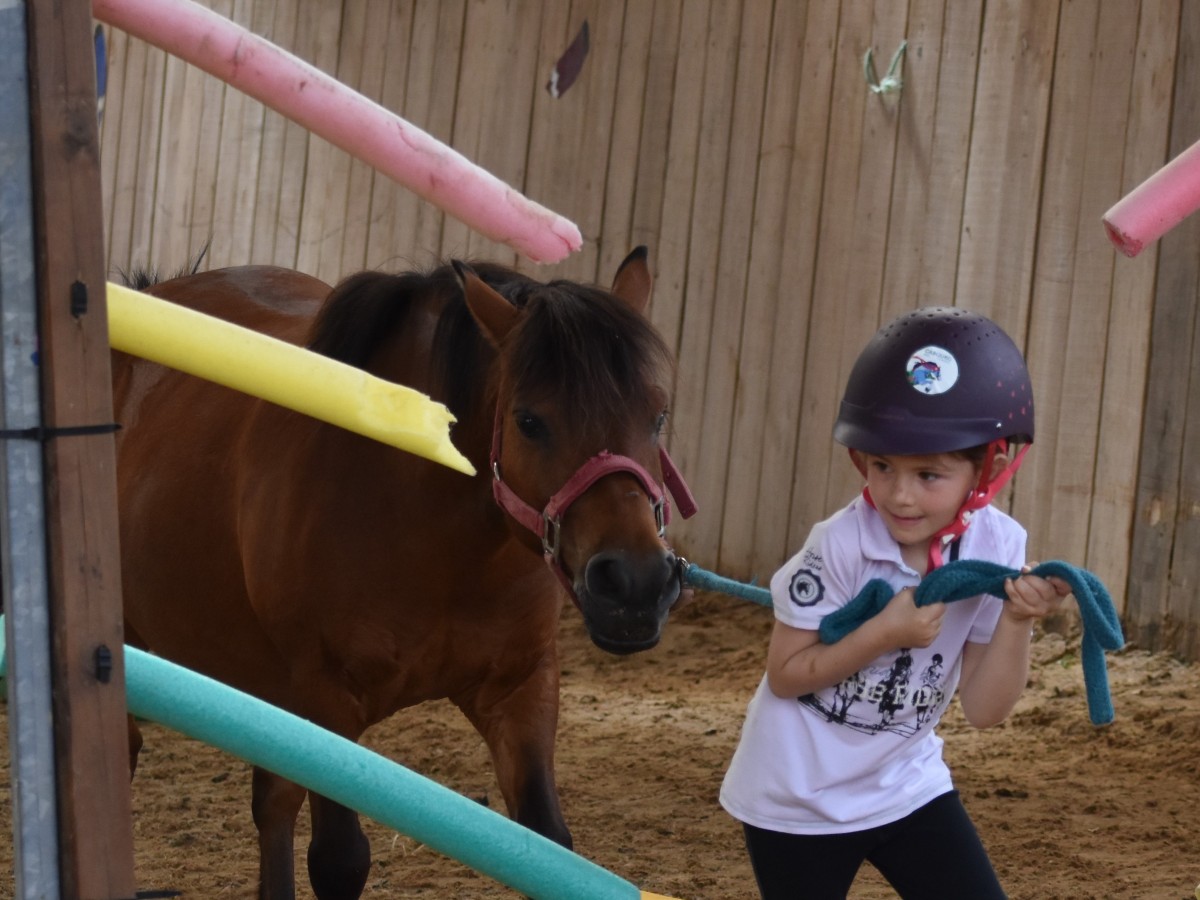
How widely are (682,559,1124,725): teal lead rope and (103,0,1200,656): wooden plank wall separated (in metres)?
3.45

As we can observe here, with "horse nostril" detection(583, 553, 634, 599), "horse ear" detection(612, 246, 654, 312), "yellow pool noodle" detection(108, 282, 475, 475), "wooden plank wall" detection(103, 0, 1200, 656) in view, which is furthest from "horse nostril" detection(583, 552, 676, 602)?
"wooden plank wall" detection(103, 0, 1200, 656)

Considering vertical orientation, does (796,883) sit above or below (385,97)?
below

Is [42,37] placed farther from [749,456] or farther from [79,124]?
[749,456]

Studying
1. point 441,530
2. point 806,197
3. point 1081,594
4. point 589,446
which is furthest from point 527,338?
point 806,197

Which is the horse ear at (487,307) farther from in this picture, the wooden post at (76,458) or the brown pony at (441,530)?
the wooden post at (76,458)

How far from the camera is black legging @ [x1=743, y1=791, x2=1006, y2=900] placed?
2.23 metres

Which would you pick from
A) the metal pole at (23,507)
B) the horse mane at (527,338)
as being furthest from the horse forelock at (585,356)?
the metal pole at (23,507)

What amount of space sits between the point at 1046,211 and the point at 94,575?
5.11 metres

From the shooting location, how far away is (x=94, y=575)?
1.48 m

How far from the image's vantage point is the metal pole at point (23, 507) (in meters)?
1.45

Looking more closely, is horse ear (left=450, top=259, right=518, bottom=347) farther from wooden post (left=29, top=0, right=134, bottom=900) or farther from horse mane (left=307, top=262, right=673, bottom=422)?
wooden post (left=29, top=0, right=134, bottom=900)

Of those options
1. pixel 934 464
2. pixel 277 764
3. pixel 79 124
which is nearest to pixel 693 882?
pixel 934 464

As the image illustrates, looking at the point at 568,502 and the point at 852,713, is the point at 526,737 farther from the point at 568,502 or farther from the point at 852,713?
the point at 852,713

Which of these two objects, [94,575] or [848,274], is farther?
[848,274]
